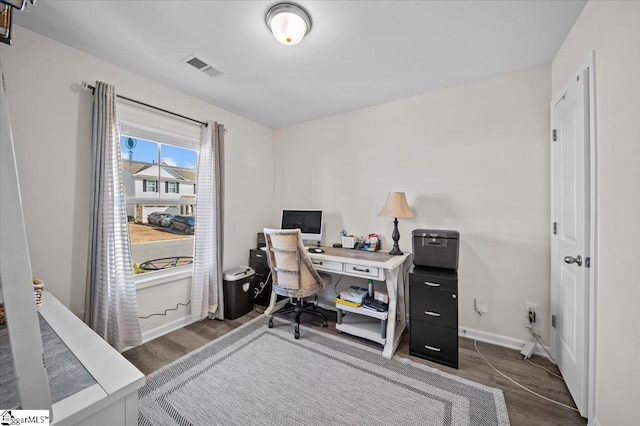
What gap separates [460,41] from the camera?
1.77m

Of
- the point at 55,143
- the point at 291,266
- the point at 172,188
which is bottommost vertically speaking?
the point at 291,266

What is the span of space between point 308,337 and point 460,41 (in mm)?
2695

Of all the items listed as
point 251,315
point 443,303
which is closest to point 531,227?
point 443,303

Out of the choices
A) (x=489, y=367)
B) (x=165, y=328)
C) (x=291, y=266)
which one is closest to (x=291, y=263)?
(x=291, y=266)

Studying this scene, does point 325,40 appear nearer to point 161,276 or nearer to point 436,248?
point 436,248

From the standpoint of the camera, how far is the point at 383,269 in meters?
2.16

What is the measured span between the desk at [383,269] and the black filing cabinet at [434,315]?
167 mm

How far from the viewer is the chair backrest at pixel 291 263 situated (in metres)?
2.29

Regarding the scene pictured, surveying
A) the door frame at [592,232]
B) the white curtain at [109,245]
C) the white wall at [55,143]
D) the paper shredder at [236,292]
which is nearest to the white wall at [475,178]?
the door frame at [592,232]

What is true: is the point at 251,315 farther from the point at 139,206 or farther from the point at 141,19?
the point at 141,19

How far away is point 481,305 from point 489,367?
21.1 inches

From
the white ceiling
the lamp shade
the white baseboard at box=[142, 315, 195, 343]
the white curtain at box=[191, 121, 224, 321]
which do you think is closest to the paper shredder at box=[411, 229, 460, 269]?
the lamp shade

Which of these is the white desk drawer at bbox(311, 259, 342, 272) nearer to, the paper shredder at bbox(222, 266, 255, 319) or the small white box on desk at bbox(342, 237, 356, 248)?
the small white box on desk at bbox(342, 237, 356, 248)

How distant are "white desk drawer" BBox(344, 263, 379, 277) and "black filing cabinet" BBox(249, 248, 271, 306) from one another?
121cm
